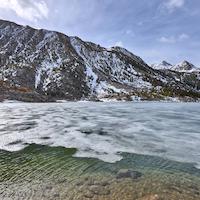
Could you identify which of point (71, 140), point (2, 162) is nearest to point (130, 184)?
point (2, 162)

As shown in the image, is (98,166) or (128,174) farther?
(98,166)

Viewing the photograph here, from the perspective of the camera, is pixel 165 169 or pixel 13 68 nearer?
pixel 165 169

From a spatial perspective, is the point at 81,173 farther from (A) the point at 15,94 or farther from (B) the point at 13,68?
(B) the point at 13,68

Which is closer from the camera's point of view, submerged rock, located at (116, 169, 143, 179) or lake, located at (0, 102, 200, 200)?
lake, located at (0, 102, 200, 200)

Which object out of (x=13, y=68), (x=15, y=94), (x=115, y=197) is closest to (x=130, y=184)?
(x=115, y=197)

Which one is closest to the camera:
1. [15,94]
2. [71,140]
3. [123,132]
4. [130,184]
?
[130,184]

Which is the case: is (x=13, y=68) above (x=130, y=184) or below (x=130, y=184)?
above

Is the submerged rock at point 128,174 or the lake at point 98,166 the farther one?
the submerged rock at point 128,174

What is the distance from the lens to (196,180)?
45.4 feet

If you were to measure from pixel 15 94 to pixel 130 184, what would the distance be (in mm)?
104182

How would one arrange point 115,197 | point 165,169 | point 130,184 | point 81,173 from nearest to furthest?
point 115,197
point 130,184
point 81,173
point 165,169

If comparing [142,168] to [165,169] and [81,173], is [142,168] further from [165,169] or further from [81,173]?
[81,173]

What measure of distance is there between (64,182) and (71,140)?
35.3 ft

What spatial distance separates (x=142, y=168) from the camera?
52.1ft
